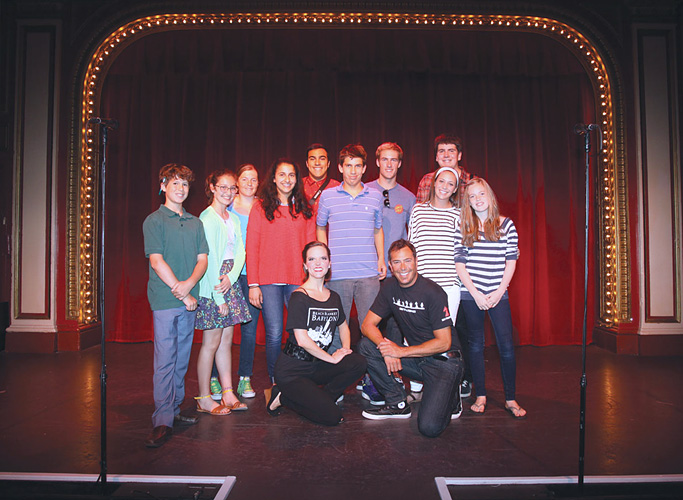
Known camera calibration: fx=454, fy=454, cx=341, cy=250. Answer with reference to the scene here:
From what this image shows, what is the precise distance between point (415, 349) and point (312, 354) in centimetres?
58

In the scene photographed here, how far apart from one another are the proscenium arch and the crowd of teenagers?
233 cm

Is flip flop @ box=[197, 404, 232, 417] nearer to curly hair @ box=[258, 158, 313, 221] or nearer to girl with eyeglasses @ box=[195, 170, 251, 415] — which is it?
girl with eyeglasses @ box=[195, 170, 251, 415]

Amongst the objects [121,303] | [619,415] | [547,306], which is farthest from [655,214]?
[121,303]

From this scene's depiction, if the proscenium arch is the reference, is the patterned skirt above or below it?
below

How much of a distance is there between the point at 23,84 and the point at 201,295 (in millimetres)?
3615

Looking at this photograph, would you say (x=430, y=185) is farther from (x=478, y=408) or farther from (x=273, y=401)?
(x=273, y=401)

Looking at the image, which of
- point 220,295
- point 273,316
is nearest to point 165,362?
point 220,295

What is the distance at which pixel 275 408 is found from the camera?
2.67 meters

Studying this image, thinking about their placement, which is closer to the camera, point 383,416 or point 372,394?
point 383,416

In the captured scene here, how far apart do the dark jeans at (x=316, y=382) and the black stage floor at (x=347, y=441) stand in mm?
86

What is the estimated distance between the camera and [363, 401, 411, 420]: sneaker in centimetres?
262

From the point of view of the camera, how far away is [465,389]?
306cm

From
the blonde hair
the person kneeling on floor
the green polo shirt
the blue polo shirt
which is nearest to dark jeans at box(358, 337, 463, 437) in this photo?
the person kneeling on floor

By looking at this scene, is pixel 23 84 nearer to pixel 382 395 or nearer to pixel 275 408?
pixel 275 408
